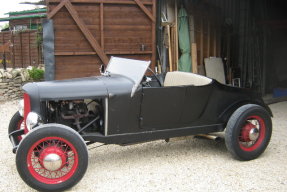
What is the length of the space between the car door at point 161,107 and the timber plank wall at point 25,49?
32.6ft

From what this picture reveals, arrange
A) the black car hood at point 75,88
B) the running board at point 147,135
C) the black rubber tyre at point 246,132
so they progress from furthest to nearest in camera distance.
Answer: the black rubber tyre at point 246,132 → the running board at point 147,135 → the black car hood at point 75,88

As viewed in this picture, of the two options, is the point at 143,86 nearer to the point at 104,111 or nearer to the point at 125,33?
the point at 104,111

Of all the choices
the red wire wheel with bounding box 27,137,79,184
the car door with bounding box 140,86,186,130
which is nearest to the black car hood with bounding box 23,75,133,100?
the car door with bounding box 140,86,186,130

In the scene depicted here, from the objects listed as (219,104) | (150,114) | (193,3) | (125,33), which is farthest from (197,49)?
(150,114)

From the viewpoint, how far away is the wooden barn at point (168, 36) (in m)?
7.96

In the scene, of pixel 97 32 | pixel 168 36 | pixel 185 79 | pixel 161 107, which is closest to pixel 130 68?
pixel 161 107

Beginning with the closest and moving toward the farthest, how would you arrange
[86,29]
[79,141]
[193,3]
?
[79,141] → [86,29] → [193,3]

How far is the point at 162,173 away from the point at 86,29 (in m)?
4.92

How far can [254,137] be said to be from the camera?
450cm

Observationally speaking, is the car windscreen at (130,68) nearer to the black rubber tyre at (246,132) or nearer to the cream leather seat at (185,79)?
the cream leather seat at (185,79)

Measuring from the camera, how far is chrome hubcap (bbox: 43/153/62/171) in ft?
11.3

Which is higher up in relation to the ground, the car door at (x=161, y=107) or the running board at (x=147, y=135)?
the car door at (x=161, y=107)

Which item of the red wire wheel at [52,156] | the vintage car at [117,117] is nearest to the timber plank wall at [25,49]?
the vintage car at [117,117]

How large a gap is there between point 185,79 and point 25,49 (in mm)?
10719
